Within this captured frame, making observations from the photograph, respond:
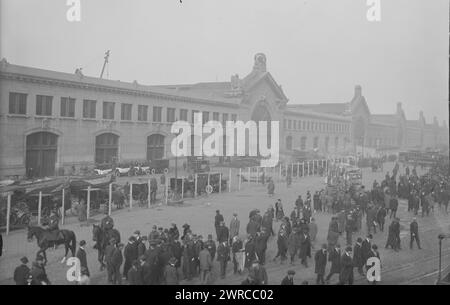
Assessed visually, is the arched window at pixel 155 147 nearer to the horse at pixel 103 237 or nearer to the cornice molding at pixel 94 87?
the cornice molding at pixel 94 87

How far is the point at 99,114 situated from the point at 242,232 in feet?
72.4

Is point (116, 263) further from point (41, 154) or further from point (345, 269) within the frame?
point (41, 154)

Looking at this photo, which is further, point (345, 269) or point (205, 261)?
point (205, 261)

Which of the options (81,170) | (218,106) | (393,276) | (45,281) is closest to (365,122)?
(218,106)

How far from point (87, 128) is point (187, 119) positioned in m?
14.5

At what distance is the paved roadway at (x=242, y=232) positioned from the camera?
13.9 meters

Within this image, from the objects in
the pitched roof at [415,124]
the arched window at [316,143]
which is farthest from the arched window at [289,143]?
the pitched roof at [415,124]

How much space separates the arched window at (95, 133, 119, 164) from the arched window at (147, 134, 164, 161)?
4482 millimetres

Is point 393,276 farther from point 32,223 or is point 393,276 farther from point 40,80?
point 40,80

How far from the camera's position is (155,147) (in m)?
44.2

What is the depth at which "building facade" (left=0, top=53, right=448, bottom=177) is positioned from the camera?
98.8 feet

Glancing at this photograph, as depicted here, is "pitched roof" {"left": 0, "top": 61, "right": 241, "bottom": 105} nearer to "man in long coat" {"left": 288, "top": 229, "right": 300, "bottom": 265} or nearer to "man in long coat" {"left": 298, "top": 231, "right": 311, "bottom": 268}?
"man in long coat" {"left": 288, "top": 229, "right": 300, "bottom": 265}

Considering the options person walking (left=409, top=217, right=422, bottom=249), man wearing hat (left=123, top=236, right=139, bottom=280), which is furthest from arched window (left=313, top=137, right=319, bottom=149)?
man wearing hat (left=123, top=236, right=139, bottom=280)

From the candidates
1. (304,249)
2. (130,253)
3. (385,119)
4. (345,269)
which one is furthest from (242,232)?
(385,119)
